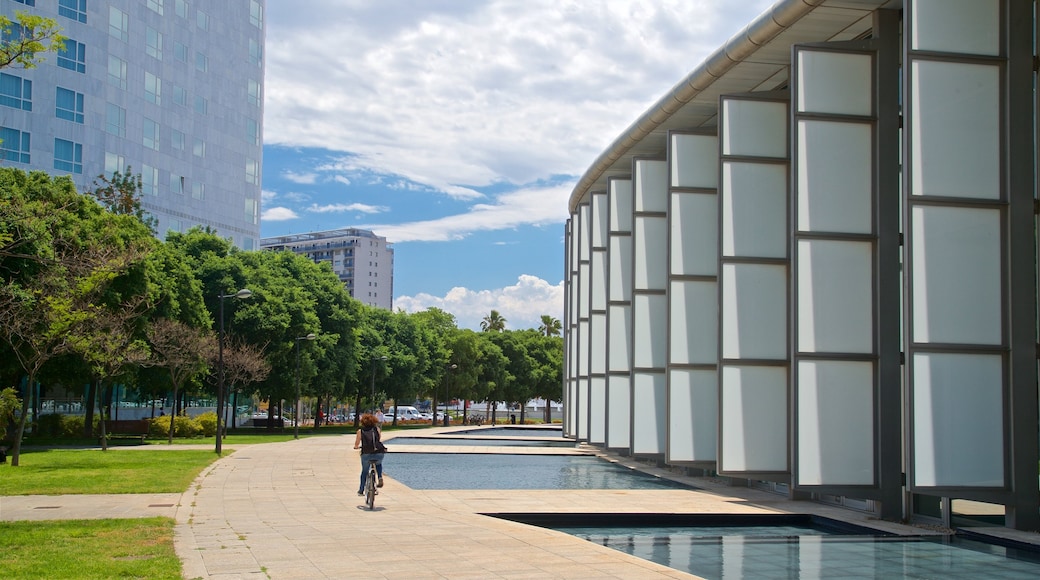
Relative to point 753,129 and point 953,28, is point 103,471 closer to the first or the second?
point 753,129

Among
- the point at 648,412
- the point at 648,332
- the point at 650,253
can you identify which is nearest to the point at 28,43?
the point at 650,253

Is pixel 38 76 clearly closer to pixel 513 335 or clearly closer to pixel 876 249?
pixel 513 335

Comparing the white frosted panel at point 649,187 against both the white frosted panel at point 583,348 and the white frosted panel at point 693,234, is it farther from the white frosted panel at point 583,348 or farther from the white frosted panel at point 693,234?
the white frosted panel at point 583,348

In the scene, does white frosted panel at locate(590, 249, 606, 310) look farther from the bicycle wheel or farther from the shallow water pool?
the bicycle wheel

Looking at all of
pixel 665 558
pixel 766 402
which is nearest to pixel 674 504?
pixel 766 402

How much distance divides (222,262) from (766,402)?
39.9 metres

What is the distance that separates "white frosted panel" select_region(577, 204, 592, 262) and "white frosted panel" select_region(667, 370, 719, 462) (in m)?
18.9

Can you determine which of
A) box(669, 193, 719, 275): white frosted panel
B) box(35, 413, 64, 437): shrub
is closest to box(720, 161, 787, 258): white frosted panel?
box(669, 193, 719, 275): white frosted panel

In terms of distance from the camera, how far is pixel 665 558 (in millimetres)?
11766

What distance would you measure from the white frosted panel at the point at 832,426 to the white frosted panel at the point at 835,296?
411 mm

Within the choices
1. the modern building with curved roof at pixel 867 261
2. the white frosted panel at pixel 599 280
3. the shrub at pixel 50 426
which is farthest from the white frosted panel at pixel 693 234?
the shrub at pixel 50 426

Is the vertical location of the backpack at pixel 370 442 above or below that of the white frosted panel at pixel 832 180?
below

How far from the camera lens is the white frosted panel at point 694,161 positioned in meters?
24.5

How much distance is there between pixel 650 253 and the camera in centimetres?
2900
